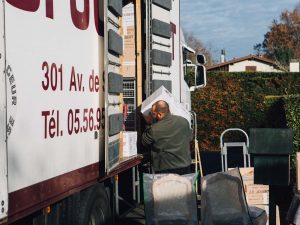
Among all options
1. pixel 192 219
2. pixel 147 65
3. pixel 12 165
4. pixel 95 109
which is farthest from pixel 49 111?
pixel 147 65

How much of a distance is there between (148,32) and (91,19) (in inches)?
114

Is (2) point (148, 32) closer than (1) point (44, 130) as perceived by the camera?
No

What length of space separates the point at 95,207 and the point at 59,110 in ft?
5.46

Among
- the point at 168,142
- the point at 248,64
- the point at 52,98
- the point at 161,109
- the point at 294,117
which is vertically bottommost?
the point at 168,142

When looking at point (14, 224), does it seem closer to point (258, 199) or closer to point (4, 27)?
point (4, 27)

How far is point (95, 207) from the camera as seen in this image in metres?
5.94

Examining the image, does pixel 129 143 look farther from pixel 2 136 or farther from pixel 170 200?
pixel 2 136

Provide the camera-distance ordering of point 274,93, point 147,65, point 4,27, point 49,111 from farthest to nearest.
Result: point 274,93, point 147,65, point 49,111, point 4,27

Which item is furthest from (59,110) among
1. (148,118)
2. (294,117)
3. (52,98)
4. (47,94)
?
(294,117)

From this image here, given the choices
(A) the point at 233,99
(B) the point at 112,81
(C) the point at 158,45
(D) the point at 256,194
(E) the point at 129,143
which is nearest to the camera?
(B) the point at 112,81

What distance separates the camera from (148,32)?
27.7 feet

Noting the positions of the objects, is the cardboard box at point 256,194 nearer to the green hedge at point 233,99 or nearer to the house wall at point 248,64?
the green hedge at point 233,99

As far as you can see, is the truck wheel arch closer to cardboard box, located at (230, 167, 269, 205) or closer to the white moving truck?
the white moving truck

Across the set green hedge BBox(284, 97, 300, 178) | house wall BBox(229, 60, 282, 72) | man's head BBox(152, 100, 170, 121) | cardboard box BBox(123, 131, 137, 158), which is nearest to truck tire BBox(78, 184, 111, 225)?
cardboard box BBox(123, 131, 137, 158)
